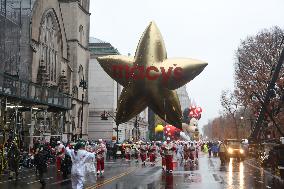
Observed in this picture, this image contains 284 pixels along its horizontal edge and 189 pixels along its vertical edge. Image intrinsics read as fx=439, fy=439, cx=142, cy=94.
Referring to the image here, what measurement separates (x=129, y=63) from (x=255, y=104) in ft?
108

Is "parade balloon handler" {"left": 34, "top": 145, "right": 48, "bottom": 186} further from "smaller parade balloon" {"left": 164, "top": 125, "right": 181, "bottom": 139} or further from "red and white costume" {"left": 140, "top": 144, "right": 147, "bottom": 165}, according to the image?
"red and white costume" {"left": 140, "top": 144, "right": 147, "bottom": 165}

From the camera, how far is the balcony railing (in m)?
28.3

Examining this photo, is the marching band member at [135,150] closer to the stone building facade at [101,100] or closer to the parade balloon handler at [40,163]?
the stone building facade at [101,100]

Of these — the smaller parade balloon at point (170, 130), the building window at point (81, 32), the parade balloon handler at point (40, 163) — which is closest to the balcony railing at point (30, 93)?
the parade balloon handler at point (40, 163)

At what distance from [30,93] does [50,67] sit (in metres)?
15.1

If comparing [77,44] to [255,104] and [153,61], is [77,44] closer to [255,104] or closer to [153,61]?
[255,104]

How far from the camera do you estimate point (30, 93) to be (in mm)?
33531

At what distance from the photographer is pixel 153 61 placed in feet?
31.3

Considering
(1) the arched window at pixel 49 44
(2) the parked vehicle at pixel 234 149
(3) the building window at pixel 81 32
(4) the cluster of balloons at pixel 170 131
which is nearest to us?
(4) the cluster of balloons at pixel 170 131

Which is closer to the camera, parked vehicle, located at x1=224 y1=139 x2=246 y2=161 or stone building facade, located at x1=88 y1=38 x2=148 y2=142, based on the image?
parked vehicle, located at x1=224 y1=139 x2=246 y2=161

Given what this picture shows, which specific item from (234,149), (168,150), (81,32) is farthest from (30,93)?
(81,32)

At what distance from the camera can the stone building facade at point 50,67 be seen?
3419 cm

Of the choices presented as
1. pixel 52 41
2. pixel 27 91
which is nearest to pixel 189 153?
pixel 27 91

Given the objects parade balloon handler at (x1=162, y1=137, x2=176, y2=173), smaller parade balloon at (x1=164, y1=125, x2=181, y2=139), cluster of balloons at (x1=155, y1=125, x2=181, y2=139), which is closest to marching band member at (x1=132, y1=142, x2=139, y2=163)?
cluster of balloons at (x1=155, y1=125, x2=181, y2=139)
